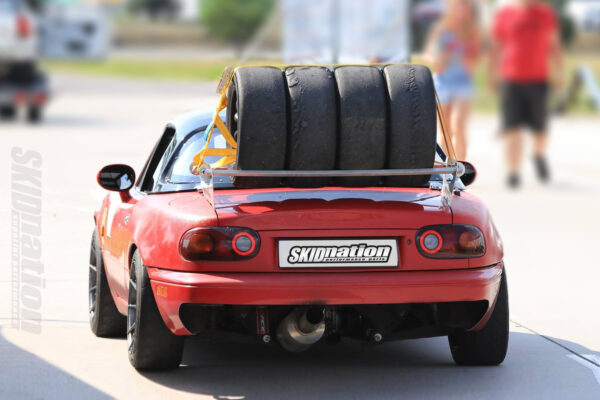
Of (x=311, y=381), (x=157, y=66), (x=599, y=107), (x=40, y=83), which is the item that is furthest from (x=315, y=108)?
(x=157, y=66)

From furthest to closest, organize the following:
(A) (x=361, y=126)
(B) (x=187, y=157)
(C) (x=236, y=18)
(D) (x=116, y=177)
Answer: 1. (C) (x=236, y=18)
2. (D) (x=116, y=177)
3. (B) (x=187, y=157)
4. (A) (x=361, y=126)

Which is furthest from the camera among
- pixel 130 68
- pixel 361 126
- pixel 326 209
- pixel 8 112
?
pixel 130 68

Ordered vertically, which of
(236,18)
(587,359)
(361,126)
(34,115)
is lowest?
(236,18)

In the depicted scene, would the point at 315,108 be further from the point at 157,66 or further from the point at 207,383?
the point at 157,66

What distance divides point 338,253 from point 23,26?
2010 centimetres

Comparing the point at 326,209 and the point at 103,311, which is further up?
the point at 326,209

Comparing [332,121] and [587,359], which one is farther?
[587,359]

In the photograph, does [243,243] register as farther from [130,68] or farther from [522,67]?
[130,68]

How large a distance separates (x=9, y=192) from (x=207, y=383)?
457 cm

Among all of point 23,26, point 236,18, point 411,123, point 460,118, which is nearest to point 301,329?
point 411,123

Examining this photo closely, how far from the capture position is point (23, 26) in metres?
24.8

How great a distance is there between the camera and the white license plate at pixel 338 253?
561cm

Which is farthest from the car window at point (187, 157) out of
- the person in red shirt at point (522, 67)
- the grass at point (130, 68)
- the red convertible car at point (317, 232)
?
the grass at point (130, 68)

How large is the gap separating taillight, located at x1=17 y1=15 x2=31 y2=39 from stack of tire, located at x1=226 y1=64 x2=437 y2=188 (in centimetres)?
1902
